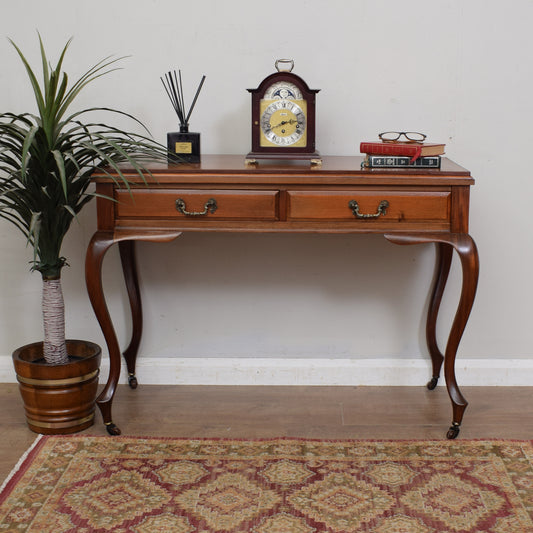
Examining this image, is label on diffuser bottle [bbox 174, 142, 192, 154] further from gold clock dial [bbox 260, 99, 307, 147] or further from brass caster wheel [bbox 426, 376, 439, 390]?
brass caster wheel [bbox 426, 376, 439, 390]

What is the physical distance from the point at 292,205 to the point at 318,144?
540 millimetres

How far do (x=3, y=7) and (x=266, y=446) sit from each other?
1.84m

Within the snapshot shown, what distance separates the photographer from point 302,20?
104 inches

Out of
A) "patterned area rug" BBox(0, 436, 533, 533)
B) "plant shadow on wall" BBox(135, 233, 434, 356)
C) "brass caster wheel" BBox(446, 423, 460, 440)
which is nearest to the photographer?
"patterned area rug" BBox(0, 436, 533, 533)

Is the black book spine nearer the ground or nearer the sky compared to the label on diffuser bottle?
nearer the ground

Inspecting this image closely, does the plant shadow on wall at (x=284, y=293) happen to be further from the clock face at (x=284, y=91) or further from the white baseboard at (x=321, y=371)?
the clock face at (x=284, y=91)

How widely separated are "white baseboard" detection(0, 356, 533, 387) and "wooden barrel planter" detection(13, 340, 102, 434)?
1.35 ft

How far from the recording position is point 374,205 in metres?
2.25

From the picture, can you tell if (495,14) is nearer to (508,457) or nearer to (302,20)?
(302,20)

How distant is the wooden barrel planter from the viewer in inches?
93.2

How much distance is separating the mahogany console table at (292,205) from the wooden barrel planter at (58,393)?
25 centimetres

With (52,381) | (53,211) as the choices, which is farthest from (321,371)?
(53,211)

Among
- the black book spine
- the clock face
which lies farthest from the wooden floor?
the clock face

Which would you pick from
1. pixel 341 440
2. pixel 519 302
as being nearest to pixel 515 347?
pixel 519 302
